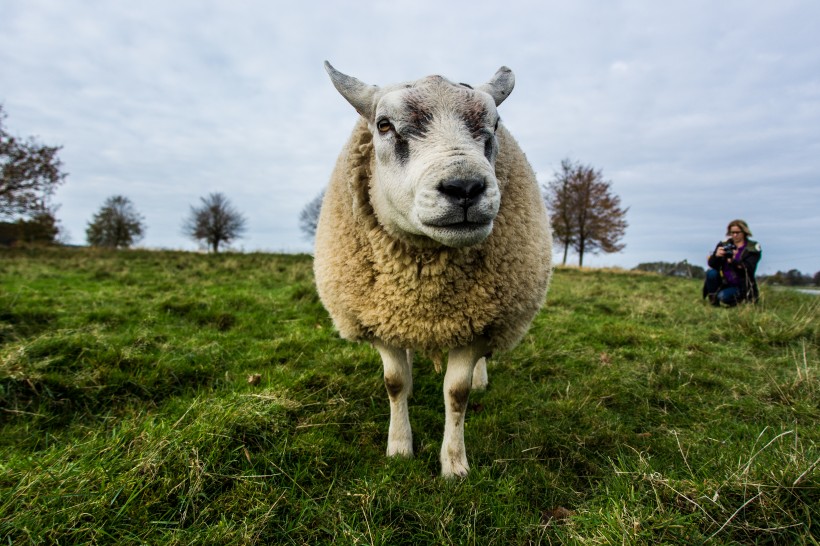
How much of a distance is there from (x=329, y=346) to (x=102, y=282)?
6.83 meters

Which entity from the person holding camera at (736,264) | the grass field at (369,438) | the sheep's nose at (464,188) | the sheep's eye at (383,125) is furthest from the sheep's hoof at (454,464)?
the person holding camera at (736,264)

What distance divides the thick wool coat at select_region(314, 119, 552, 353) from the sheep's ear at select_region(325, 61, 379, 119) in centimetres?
14

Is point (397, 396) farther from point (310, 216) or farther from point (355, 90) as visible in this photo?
point (310, 216)

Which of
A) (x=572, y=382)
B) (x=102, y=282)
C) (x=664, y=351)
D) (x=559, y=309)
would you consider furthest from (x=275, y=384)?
(x=102, y=282)

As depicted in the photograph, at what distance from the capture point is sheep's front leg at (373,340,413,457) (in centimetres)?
267

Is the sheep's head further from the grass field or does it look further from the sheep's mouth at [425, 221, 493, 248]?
the grass field

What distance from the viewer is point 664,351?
4742 mm

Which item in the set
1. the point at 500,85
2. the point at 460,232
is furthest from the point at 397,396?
the point at 500,85

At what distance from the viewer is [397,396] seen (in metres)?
2.79

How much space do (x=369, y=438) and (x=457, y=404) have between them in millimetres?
620

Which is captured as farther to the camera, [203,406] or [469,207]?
[203,406]

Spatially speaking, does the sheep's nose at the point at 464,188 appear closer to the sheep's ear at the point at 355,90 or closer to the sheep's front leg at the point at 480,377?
the sheep's ear at the point at 355,90

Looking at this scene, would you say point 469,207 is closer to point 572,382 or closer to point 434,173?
point 434,173

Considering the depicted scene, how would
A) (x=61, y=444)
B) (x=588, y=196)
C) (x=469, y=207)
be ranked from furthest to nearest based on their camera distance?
(x=588, y=196) → (x=61, y=444) → (x=469, y=207)
